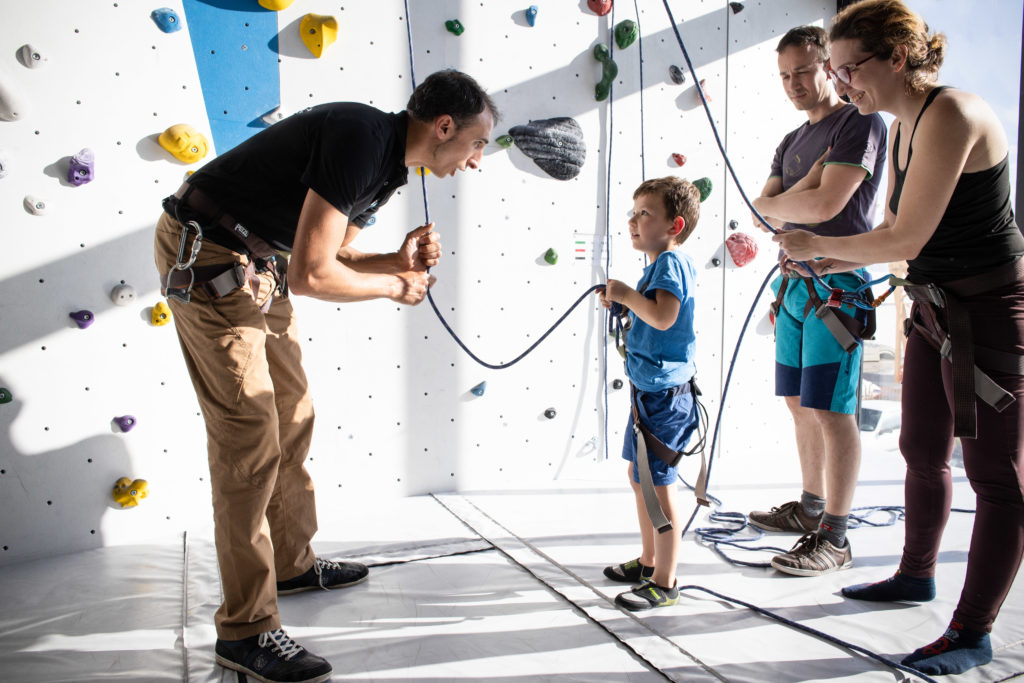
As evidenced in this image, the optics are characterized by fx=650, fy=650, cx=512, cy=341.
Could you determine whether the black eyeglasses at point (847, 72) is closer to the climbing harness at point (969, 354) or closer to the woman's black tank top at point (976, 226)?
the woman's black tank top at point (976, 226)

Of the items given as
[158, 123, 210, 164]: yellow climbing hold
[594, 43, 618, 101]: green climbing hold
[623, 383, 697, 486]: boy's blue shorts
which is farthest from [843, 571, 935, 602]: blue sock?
[158, 123, 210, 164]: yellow climbing hold

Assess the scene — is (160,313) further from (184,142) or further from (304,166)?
(304,166)

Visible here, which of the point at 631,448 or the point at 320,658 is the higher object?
the point at 631,448

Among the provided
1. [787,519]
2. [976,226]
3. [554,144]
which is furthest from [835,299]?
[554,144]

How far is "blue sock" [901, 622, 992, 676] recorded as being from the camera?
1285 mm

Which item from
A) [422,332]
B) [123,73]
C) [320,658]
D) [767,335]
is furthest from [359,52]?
[767,335]

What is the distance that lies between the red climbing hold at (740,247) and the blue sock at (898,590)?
1.73 meters

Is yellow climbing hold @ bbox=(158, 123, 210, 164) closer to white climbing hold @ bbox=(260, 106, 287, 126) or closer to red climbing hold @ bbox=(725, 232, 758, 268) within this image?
white climbing hold @ bbox=(260, 106, 287, 126)

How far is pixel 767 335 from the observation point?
10.5 feet

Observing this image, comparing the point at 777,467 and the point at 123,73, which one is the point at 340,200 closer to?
the point at 123,73

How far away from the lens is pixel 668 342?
1.58 metres

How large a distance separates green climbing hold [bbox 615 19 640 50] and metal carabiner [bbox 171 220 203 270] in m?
1.99

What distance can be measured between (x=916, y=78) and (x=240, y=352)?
4.88 feet

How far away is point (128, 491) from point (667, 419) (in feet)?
5.34
